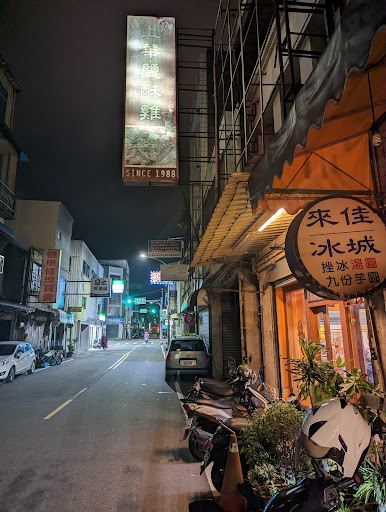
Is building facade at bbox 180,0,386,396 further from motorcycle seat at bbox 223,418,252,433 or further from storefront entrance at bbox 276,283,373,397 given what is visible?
motorcycle seat at bbox 223,418,252,433

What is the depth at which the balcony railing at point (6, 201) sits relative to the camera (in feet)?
61.9

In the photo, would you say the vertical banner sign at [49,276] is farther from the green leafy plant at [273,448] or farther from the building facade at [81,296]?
the green leafy plant at [273,448]

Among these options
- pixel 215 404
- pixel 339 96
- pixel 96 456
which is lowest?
pixel 96 456

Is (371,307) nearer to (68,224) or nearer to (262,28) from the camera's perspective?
(262,28)

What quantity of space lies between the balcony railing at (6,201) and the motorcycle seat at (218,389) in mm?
17868

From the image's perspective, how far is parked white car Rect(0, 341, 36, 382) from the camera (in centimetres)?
1324

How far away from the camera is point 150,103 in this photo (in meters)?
8.95

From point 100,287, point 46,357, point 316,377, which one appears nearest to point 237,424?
point 316,377

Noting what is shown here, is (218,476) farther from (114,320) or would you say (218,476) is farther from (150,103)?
(114,320)


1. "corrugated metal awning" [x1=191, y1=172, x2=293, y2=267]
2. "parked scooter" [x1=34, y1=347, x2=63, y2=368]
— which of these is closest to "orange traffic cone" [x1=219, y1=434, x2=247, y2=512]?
"corrugated metal awning" [x1=191, y1=172, x2=293, y2=267]

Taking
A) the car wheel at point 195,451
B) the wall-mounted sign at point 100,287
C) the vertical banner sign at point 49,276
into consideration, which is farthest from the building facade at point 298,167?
the wall-mounted sign at point 100,287

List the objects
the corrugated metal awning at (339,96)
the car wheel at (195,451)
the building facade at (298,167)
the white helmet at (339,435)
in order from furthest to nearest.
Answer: the car wheel at (195,451), the building facade at (298,167), the white helmet at (339,435), the corrugated metal awning at (339,96)

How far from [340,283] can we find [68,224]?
107 ft

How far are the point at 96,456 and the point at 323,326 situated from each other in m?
5.14
